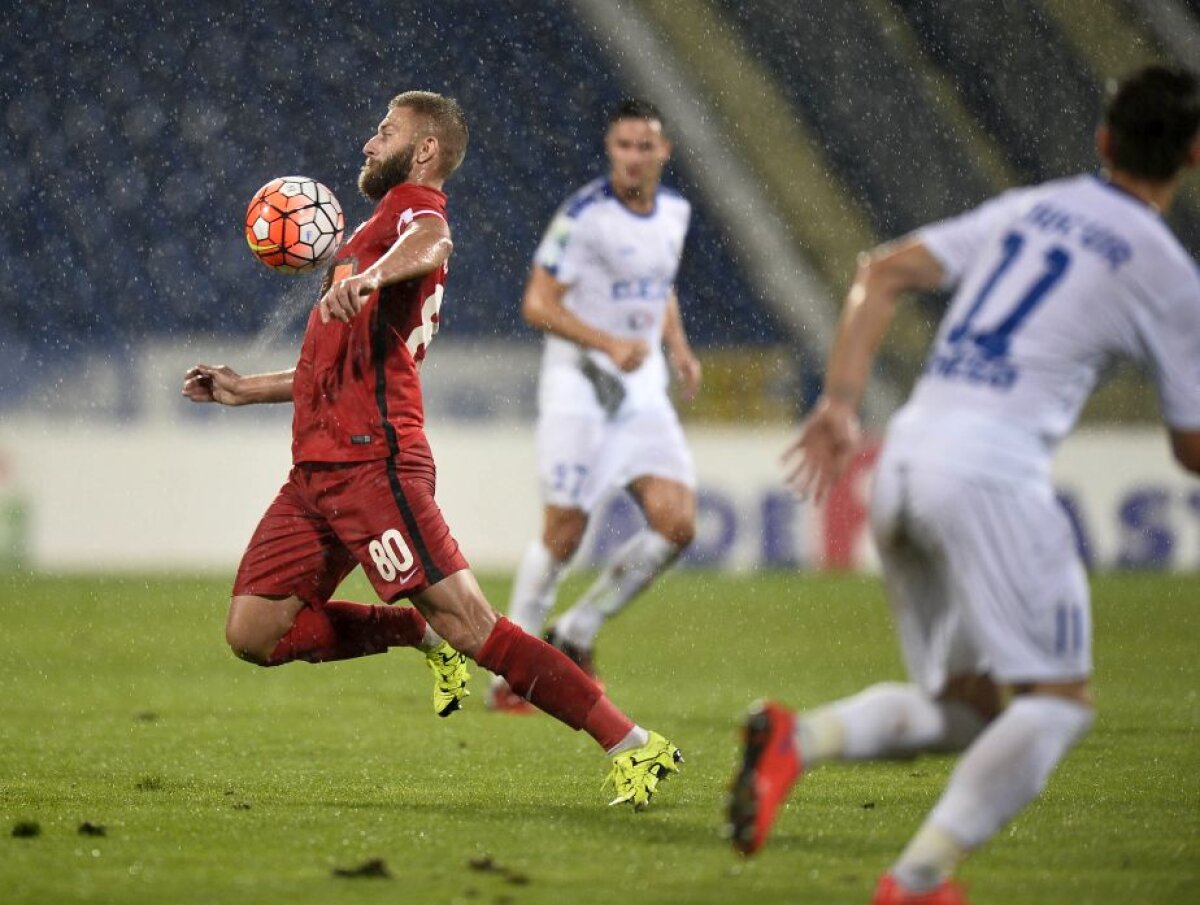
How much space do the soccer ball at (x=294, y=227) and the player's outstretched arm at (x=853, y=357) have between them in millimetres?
2438

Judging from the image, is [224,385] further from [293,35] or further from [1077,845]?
[293,35]

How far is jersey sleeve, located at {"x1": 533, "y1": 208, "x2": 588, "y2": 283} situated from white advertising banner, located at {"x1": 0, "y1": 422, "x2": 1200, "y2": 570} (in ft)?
20.5

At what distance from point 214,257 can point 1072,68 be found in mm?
9205

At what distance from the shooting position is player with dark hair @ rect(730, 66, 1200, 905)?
3666 mm

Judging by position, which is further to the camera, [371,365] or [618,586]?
[618,586]

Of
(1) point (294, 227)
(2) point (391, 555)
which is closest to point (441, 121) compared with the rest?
(1) point (294, 227)

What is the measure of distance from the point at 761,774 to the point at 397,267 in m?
1.91

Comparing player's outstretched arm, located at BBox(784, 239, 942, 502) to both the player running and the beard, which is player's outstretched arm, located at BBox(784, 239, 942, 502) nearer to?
the beard

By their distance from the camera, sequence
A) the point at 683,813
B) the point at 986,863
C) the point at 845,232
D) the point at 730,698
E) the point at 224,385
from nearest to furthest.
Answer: the point at 986,863, the point at 683,813, the point at 224,385, the point at 730,698, the point at 845,232

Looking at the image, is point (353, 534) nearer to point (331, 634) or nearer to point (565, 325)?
point (331, 634)

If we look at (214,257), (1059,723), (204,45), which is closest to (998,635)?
(1059,723)

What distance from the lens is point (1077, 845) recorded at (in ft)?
15.6

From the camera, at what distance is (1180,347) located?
3686 mm

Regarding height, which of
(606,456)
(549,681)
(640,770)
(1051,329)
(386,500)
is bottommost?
(640,770)
